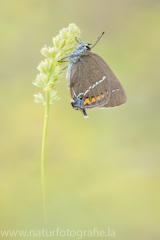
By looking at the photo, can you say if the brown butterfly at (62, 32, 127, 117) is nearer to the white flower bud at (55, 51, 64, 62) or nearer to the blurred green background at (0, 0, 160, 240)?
the white flower bud at (55, 51, 64, 62)

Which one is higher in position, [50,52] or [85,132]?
[50,52]

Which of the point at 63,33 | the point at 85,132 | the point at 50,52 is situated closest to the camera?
the point at 50,52

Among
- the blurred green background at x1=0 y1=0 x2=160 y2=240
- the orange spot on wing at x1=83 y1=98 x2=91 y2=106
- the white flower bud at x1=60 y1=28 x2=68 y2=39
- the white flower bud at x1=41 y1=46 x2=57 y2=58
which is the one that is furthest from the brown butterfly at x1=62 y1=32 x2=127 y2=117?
the blurred green background at x1=0 y1=0 x2=160 y2=240

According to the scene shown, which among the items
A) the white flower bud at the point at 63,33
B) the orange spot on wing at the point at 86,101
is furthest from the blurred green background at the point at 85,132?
the white flower bud at the point at 63,33

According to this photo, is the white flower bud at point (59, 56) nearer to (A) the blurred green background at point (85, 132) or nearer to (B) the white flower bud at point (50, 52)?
(B) the white flower bud at point (50, 52)

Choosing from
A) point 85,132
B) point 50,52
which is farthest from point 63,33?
point 85,132

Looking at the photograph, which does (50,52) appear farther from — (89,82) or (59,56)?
(89,82)
